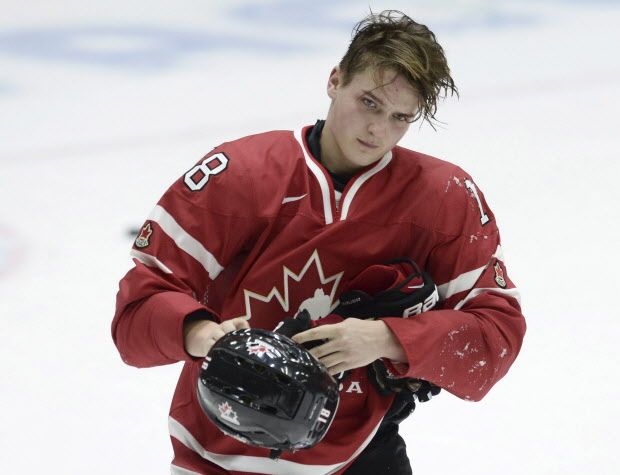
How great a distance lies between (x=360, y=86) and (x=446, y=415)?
1.05 metres

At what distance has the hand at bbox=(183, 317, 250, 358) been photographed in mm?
1332

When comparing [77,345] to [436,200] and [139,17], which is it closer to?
[436,200]

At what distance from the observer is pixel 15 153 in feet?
12.4

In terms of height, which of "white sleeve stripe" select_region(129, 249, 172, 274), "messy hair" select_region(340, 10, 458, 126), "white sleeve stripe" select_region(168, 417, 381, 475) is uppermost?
"messy hair" select_region(340, 10, 458, 126)

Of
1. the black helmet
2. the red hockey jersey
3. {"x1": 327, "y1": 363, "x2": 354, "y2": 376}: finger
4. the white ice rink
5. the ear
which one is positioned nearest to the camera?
the black helmet

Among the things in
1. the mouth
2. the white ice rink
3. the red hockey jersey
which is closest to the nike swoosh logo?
the red hockey jersey

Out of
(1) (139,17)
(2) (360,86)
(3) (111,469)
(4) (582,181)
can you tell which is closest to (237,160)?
(2) (360,86)

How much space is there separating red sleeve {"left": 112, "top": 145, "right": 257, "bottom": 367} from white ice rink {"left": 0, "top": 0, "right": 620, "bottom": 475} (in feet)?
2.53

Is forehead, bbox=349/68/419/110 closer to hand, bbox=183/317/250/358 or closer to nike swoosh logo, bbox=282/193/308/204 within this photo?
nike swoosh logo, bbox=282/193/308/204

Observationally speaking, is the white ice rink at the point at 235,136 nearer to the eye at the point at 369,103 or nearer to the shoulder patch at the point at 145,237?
the shoulder patch at the point at 145,237

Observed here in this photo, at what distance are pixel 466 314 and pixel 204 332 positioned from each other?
355 mm

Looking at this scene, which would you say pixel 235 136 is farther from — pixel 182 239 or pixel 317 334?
pixel 317 334

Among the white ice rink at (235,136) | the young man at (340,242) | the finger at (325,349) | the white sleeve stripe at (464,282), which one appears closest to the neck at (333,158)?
the young man at (340,242)

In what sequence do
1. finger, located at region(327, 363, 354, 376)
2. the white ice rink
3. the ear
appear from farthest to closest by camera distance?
the white ice rink < the ear < finger, located at region(327, 363, 354, 376)
